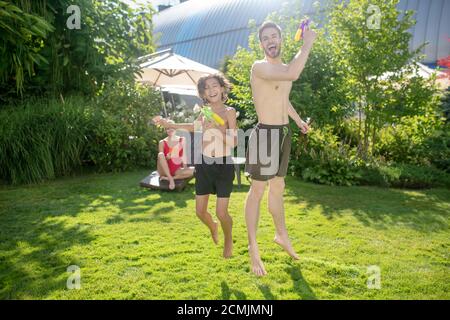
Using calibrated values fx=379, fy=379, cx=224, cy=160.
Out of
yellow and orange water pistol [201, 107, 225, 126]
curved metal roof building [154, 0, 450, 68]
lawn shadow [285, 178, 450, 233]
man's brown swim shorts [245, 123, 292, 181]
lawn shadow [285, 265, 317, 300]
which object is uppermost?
curved metal roof building [154, 0, 450, 68]

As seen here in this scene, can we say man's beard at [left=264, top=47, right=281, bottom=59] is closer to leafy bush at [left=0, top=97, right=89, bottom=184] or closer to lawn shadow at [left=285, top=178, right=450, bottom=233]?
lawn shadow at [left=285, top=178, right=450, bottom=233]

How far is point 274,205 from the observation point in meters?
3.79

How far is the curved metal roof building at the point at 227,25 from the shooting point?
18688mm

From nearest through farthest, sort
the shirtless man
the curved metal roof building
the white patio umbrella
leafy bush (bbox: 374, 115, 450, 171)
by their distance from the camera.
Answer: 1. the shirtless man
2. leafy bush (bbox: 374, 115, 450, 171)
3. the white patio umbrella
4. the curved metal roof building

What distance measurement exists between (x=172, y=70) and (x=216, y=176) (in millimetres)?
10456

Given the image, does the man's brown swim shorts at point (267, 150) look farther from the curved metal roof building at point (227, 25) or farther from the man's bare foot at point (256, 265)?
the curved metal roof building at point (227, 25)

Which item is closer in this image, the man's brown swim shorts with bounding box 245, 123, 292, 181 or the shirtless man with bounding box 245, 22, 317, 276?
the shirtless man with bounding box 245, 22, 317, 276

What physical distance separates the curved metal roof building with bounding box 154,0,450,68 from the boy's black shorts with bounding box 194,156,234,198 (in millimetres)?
17629

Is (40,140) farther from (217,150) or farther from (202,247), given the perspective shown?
(217,150)

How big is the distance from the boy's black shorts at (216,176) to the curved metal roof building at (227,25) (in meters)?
17.6

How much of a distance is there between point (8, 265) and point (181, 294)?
1830mm

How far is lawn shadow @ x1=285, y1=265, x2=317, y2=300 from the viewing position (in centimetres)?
308

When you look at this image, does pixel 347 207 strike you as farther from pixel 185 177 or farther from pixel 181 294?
pixel 181 294

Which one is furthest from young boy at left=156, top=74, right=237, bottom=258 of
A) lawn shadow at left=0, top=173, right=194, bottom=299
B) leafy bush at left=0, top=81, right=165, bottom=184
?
leafy bush at left=0, top=81, right=165, bottom=184
